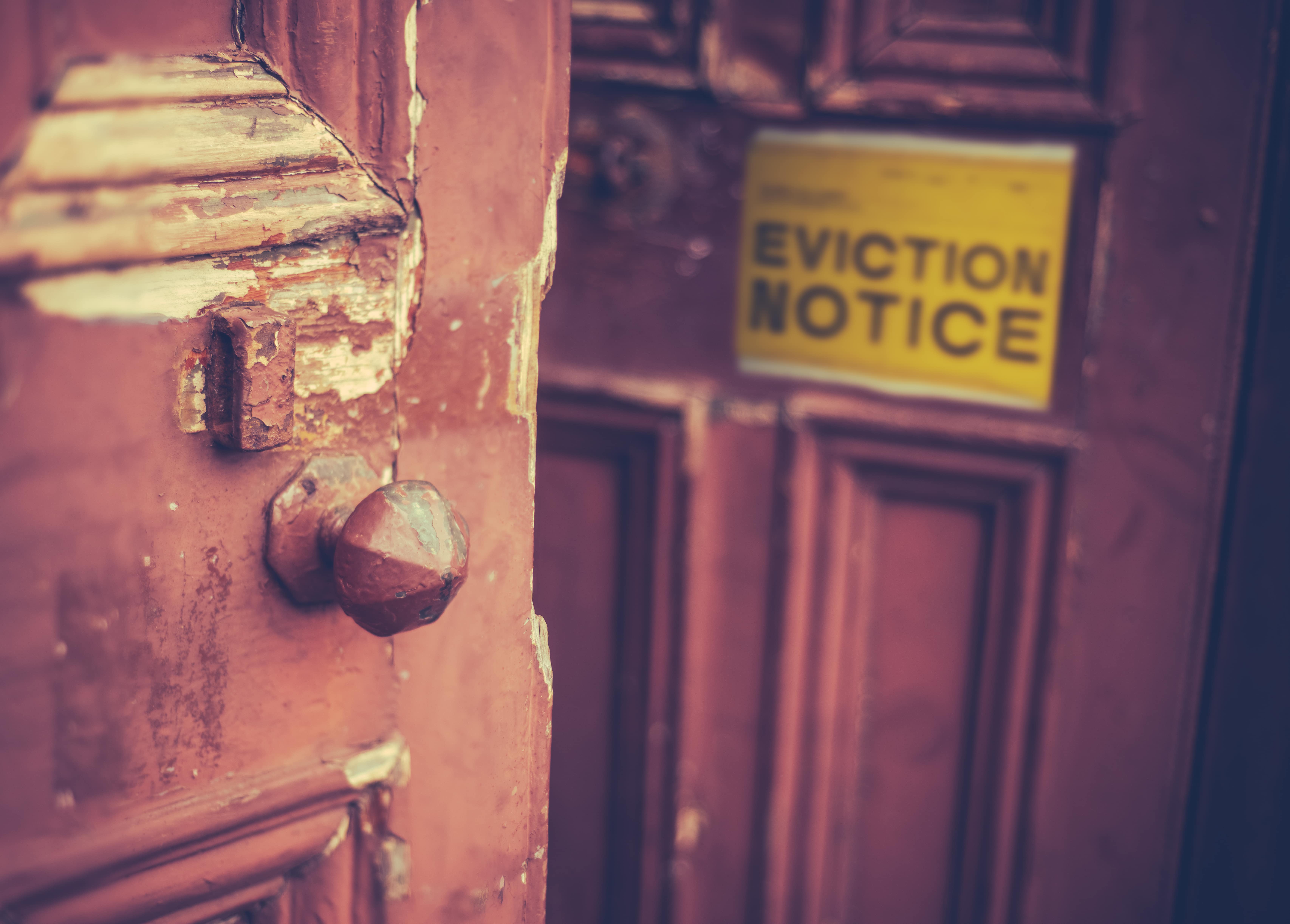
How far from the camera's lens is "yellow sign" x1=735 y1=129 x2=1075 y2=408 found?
1050 millimetres

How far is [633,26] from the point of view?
3.74ft

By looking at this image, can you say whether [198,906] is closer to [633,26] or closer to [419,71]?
[419,71]

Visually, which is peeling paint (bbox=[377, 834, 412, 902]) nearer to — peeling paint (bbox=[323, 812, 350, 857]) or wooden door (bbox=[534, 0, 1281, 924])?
peeling paint (bbox=[323, 812, 350, 857])

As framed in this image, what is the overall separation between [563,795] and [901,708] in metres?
0.42

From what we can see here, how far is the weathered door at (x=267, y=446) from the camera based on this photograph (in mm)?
480

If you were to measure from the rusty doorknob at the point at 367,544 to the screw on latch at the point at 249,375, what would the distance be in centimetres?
4

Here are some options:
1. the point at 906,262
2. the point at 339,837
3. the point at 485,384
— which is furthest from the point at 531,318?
the point at 906,262

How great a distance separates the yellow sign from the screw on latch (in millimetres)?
691

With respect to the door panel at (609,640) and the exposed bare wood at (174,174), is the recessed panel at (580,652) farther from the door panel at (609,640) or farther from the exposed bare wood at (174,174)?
the exposed bare wood at (174,174)

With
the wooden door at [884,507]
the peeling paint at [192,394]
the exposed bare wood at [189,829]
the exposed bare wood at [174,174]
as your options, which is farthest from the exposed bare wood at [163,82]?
the wooden door at [884,507]

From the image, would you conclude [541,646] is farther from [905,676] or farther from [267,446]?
[905,676]

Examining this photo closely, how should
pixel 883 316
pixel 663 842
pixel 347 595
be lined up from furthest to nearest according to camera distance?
1. pixel 663 842
2. pixel 883 316
3. pixel 347 595

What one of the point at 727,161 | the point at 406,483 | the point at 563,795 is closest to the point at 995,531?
the point at 727,161

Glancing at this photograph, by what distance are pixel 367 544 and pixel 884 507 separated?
0.74 metres
